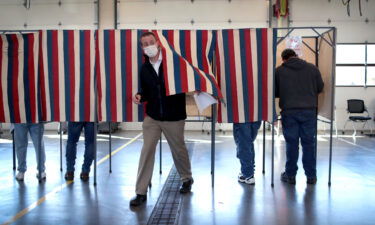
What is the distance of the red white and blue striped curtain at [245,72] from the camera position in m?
3.91

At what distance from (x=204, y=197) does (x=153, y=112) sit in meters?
0.99

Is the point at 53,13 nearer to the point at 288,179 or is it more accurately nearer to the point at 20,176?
the point at 20,176

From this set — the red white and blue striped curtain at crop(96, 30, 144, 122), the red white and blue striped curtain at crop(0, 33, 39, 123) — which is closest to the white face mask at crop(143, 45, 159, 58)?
the red white and blue striped curtain at crop(96, 30, 144, 122)

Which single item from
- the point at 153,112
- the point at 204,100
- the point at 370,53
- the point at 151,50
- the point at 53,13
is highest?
the point at 53,13

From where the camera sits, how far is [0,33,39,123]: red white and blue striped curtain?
410 cm

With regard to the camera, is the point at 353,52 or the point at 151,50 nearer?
the point at 151,50

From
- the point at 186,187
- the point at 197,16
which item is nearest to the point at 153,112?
the point at 186,187

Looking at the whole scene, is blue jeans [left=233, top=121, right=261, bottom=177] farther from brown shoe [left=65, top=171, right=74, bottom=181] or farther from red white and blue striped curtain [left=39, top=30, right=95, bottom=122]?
brown shoe [left=65, top=171, right=74, bottom=181]

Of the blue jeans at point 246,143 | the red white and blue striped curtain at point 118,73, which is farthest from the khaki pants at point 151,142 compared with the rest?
the blue jeans at point 246,143

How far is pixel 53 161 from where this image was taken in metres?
5.65

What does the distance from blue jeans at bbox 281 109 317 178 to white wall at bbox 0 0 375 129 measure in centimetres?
658

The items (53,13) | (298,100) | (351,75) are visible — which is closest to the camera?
(298,100)

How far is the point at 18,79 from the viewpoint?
13.6 ft

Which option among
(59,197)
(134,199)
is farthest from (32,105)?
(134,199)
